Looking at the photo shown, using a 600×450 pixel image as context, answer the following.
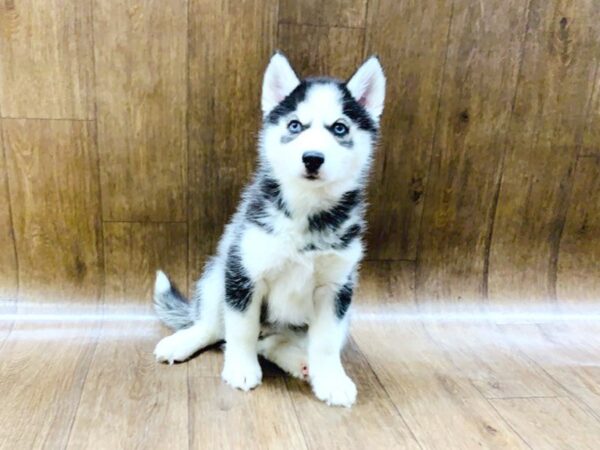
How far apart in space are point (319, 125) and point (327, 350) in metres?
0.57

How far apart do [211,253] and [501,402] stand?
0.96m

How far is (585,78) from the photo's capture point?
175 centimetres

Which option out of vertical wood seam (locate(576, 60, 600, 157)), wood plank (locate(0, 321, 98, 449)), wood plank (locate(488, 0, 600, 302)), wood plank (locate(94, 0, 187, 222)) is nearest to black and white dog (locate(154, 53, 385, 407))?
wood plank (locate(0, 321, 98, 449))

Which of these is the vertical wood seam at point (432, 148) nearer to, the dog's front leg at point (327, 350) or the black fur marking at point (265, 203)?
the dog's front leg at point (327, 350)

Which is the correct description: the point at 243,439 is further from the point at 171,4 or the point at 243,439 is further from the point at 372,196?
the point at 171,4

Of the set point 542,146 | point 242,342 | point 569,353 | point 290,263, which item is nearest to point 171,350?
point 242,342

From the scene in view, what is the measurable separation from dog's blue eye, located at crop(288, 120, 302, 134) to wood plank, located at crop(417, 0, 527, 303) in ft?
2.11

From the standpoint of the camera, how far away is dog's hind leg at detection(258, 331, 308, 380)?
1432 mm

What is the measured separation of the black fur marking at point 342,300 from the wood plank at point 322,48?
0.67m

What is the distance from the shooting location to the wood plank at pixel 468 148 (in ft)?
5.47

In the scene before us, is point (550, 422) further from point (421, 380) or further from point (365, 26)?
point (365, 26)

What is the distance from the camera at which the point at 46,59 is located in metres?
1.53

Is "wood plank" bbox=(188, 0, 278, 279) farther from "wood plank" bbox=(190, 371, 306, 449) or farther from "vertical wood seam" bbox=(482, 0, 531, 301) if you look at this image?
"vertical wood seam" bbox=(482, 0, 531, 301)

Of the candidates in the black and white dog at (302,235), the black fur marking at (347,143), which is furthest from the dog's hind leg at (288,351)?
the black fur marking at (347,143)
